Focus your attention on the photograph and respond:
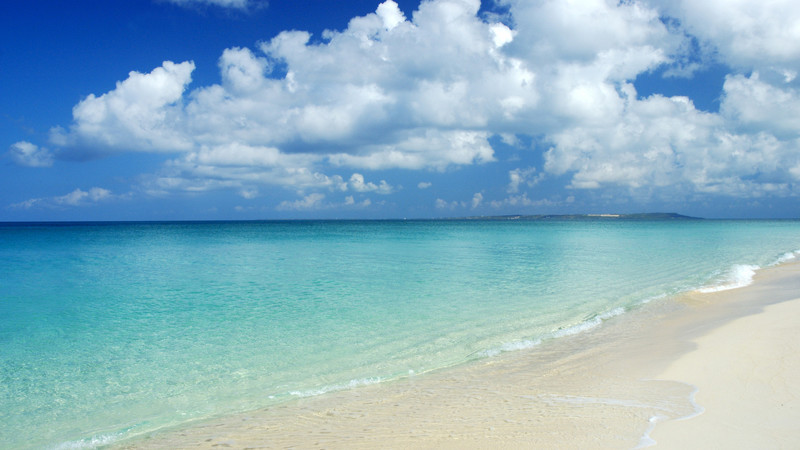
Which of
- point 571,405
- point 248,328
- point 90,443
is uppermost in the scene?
point 571,405

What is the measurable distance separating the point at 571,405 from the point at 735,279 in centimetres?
1910

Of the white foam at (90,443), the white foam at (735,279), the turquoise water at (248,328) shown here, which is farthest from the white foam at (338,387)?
the white foam at (735,279)

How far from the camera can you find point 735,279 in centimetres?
2130

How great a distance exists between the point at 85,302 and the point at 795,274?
2981cm

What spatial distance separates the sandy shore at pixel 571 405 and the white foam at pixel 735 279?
361 inches

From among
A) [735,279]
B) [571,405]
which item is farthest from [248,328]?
[735,279]

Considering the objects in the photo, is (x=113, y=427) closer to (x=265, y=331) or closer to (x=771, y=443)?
(x=265, y=331)

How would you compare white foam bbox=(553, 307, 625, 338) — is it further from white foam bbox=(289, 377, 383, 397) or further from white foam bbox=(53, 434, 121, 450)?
white foam bbox=(53, 434, 121, 450)

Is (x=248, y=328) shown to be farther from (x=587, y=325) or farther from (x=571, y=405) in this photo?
(x=587, y=325)

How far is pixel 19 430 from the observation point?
6680 millimetres

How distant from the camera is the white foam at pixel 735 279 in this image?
1884 centimetres

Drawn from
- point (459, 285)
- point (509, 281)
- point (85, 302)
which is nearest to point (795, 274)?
point (509, 281)

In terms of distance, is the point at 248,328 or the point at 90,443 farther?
the point at 248,328

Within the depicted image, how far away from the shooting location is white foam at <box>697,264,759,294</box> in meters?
18.8
